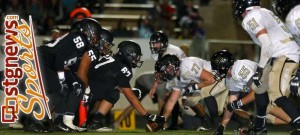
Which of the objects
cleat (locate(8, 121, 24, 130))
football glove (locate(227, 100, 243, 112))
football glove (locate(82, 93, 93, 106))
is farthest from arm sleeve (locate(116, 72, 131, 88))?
football glove (locate(227, 100, 243, 112))

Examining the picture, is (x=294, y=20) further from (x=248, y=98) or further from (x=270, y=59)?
(x=248, y=98)

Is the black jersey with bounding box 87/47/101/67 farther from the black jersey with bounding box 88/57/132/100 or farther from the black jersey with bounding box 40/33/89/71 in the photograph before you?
the black jersey with bounding box 88/57/132/100

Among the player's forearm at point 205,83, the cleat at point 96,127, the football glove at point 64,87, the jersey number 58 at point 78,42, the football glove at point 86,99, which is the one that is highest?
the jersey number 58 at point 78,42

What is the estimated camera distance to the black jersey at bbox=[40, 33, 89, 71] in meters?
10.3

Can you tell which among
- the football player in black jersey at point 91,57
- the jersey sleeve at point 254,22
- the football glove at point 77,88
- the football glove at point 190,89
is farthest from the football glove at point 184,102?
the jersey sleeve at point 254,22

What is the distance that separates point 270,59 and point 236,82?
1130 mm

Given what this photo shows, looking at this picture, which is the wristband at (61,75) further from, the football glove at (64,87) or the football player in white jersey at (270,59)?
the football player in white jersey at (270,59)

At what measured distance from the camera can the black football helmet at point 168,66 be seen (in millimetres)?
11523

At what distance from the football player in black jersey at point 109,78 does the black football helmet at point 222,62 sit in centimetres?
101

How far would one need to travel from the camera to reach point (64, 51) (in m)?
10.4

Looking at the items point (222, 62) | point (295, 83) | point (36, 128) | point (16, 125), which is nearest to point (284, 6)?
point (295, 83)

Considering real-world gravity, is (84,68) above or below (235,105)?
above

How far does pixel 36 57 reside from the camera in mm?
10141

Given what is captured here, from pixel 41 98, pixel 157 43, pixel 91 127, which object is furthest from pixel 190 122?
pixel 41 98
